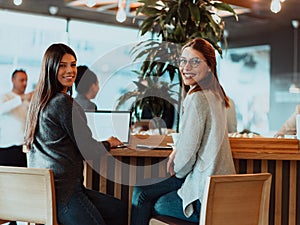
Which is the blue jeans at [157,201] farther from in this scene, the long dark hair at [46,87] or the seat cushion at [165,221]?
the long dark hair at [46,87]

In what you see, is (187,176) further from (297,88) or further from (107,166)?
(297,88)

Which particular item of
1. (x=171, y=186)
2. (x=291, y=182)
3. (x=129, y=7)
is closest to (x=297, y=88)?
(x=129, y=7)

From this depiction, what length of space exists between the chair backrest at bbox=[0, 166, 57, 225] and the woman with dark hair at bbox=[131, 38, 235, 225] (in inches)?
20.1

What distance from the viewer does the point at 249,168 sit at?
284 centimetres

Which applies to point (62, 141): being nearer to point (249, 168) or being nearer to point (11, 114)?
point (249, 168)

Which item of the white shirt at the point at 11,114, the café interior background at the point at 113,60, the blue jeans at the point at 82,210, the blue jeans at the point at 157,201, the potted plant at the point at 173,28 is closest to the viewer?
the blue jeans at the point at 82,210

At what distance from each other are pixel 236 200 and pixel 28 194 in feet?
3.03

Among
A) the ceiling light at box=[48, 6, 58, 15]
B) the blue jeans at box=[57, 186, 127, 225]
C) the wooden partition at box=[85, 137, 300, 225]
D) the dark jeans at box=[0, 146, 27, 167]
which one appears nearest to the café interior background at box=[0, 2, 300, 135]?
the ceiling light at box=[48, 6, 58, 15]

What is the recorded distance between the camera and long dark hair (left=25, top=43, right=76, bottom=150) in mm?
2373

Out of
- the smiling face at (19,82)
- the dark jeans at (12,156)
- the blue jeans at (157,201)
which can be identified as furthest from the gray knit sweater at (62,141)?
the smiling face at (19,82)

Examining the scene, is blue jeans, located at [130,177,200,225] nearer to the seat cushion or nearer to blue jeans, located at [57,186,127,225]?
the seat cushion

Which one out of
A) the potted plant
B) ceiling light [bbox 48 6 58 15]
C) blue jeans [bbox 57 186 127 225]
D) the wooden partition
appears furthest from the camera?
ceiling light [bbox 48 6 58 15]

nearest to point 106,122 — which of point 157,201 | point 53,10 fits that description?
point 157,201

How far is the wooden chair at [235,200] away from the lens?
82.5 inches
